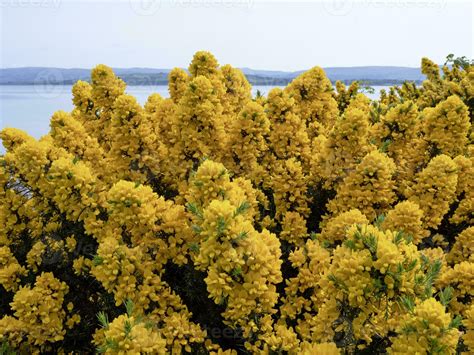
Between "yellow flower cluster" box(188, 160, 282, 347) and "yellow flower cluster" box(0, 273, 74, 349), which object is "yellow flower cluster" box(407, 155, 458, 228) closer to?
"yellow flower cluster" box(188, 160, 282, 347)

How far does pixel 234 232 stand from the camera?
9.55ft

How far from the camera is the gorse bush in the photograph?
111 inches

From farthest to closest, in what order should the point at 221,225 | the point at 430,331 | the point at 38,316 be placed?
the point at 38,316 < the point at 221,225 < the point at 430,331

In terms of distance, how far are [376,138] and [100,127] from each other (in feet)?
12.4

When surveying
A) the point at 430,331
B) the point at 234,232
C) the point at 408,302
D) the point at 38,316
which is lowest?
the point at 38,316

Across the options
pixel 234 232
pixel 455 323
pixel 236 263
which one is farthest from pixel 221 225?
pixel 455 323

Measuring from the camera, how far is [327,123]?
22.1 ft

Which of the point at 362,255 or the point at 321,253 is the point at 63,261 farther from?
the point at 362,255

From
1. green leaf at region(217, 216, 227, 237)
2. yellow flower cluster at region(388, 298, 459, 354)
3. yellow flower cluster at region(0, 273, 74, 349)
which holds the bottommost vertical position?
yellow flower cluster at region(0, 273, 74, 349)

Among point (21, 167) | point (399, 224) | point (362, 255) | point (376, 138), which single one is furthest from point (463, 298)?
point (21, 167)

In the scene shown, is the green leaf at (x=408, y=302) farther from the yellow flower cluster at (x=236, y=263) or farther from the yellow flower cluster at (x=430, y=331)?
the yellow flower cluster at (x=236, y=263)

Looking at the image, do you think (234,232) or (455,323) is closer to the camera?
(455,323)

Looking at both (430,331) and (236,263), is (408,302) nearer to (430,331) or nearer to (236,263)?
(430,331)

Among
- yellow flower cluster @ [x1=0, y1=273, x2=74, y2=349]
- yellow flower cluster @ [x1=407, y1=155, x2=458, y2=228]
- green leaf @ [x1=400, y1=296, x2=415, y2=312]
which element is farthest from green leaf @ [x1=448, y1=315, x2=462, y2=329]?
yellow flower cluster @ [x1=0, y1=273, x2=74, y2=349]
